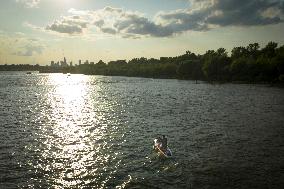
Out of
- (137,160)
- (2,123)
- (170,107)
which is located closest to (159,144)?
(137,160)

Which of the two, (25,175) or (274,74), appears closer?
(25,175)

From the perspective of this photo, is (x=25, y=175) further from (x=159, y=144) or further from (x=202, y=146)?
(x=202, y=146)

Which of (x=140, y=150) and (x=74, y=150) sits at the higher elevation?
(x=140, y=150)

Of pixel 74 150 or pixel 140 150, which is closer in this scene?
pixel 140 150

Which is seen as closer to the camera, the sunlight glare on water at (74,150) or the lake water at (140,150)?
the lake water at (140,150)

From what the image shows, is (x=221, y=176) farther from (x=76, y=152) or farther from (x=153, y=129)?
(x=153, y=129)

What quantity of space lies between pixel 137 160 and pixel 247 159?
13.7m

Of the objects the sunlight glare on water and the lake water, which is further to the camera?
the sunlight glare on water

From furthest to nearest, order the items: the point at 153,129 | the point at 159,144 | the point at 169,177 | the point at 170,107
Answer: the point at 170,107
the point at 153,129
the point at 159,144
the point at 169,177

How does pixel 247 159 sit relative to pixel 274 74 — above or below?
below

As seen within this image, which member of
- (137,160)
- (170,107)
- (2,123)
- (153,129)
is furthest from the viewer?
(170,107)

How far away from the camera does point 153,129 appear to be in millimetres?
60469

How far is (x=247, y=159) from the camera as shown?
137 ft

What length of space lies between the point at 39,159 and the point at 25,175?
5941 millimetres
